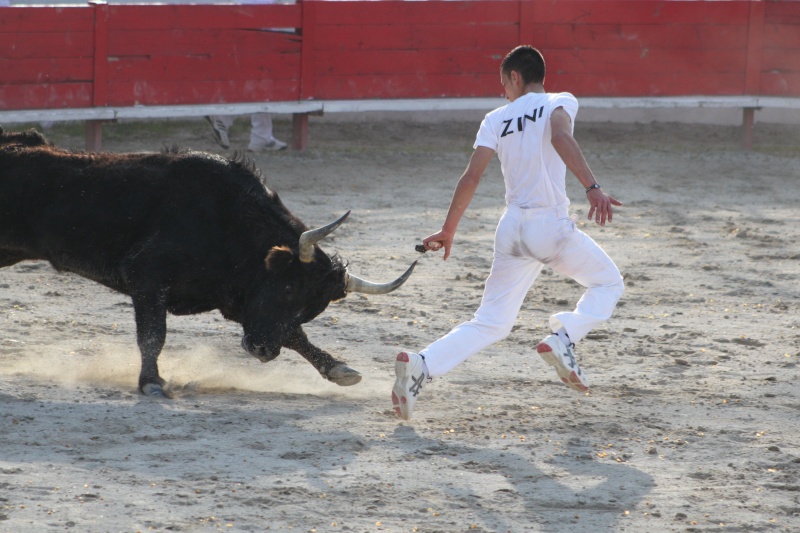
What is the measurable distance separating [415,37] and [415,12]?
22 cm

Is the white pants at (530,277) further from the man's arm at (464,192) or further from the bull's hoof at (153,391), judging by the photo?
the bull's hoof at (153,391)

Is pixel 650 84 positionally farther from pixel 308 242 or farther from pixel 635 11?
pixel 308 242

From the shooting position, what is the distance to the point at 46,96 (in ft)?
34.0

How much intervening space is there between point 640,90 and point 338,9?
10.5ft

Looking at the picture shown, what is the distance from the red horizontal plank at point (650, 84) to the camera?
1229 cm

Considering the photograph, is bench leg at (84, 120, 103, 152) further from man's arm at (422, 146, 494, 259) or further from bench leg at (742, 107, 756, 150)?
man's arm at (422, 146, 494, 259)

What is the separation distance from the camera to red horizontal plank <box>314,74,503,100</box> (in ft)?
37.7

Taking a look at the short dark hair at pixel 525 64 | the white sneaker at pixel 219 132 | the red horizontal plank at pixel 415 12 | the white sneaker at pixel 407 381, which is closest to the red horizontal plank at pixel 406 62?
the red horizontal plank at pixel 415 12

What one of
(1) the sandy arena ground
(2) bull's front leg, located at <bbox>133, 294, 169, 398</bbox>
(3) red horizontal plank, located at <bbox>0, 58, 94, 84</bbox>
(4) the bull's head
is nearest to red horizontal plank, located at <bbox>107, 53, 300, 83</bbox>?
(3) red horizontal plank, located at <bbox>0, 58, 94, 84</bbox>

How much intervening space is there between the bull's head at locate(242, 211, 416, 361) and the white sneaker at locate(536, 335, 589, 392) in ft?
3.01

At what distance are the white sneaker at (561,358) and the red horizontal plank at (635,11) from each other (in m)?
7.84

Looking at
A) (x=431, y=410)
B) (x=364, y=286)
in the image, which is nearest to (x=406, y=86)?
(x=364, y=286)

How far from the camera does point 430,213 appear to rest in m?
9.31

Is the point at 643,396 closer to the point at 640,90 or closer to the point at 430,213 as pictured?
the point at 430,213
